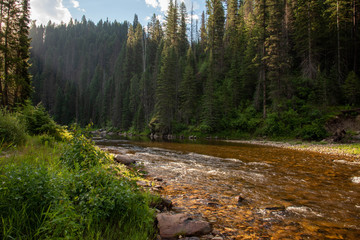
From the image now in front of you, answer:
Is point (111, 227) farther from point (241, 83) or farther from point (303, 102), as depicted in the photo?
point (241, 83)

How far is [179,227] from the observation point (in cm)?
347

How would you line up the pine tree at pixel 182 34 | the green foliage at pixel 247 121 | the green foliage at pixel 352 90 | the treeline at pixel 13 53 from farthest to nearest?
the pine tree at pixel 182 34 → the green foliage at pixel 247 121 → the green foliage at pixel 352 90 → the treeline at pixel 13 53

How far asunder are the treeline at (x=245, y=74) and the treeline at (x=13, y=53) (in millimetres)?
21311

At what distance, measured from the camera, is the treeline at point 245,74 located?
91.4 feet

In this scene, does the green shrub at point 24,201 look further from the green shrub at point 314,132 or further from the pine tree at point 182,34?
the pine tree at point 182,34

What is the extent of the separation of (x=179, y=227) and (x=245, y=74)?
1521 inches

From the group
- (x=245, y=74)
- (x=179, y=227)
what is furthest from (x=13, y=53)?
(x=245, y=74)

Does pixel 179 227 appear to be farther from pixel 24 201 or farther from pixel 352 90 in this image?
pixel 352 90

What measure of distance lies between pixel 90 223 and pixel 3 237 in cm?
93

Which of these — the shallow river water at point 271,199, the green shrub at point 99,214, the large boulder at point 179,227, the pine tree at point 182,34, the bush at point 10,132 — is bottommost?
the shallow river water at point 271,199

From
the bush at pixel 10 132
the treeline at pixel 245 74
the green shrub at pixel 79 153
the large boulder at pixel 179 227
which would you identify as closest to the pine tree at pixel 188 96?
the treeline at pixel 245 74

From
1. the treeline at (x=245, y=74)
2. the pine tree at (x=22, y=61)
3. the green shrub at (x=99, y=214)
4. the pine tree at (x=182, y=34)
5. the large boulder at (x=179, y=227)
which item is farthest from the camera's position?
the pine tree at (x=182, y=34)

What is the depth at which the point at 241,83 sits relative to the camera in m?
38.2

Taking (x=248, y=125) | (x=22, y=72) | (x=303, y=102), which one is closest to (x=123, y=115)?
(x=22, y=72)
